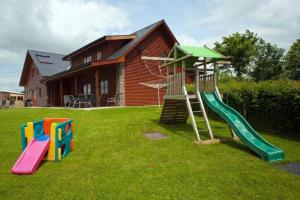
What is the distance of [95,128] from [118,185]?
A: 17.0ft

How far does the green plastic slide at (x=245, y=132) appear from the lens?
4.98 metres

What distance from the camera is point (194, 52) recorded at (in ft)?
23.9

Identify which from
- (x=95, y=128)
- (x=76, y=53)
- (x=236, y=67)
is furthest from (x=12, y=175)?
(x=236, y=67)

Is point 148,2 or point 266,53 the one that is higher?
point 266,53

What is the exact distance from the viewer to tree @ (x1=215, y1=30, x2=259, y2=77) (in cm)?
3212

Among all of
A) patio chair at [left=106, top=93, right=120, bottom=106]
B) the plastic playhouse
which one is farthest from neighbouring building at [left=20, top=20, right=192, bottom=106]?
the plastic playhouse

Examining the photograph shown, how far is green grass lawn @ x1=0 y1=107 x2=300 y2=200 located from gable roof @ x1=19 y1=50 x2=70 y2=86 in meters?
24.5

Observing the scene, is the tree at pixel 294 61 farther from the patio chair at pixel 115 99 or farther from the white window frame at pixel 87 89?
the white window frame at pixel 87 89

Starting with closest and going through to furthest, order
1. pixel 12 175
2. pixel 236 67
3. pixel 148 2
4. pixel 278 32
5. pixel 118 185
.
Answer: pixel 118 185 < pixel 12 175 < pixel 148 2 < pixel 236 67 < pixel 278 32

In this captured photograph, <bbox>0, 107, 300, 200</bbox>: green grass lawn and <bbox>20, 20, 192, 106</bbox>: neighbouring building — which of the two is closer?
<bbox>0, 107, 300, 200</bbox>: green grass lawn

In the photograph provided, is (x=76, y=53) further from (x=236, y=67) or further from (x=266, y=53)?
(x=266, y=53)

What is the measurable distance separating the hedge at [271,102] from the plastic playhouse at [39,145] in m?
6.35

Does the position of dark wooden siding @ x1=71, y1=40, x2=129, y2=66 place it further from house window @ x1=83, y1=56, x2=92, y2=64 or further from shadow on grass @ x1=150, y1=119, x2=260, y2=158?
shadow on grass @ x1=150, y1=119, x2=260, y2=158

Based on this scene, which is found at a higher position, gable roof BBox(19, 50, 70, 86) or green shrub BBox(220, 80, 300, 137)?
gable roof BBox(19, 50, 70, 86)
